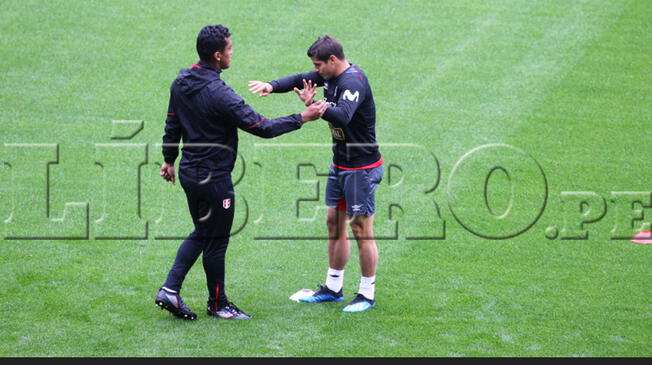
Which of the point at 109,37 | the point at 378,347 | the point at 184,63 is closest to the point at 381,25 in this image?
the point at 184,63

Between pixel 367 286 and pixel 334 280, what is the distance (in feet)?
1.04

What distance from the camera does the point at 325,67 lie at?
6.59 m

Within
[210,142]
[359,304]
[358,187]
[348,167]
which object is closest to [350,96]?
[348,167]

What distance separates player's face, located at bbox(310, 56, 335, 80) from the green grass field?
1.88 m

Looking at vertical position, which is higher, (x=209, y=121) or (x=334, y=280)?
(x=209, y=121)

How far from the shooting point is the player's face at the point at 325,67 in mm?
6559

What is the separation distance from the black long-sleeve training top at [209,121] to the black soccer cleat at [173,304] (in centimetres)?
91

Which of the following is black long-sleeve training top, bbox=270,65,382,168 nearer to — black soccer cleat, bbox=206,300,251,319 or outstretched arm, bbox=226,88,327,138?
outstretched arm, bbox=226,88,327,138

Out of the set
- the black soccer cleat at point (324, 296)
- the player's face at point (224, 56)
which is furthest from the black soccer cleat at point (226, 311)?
the player's face at point (224, 56)

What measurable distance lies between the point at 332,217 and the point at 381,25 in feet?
24.7

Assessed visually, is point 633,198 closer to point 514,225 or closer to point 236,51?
point 514,225

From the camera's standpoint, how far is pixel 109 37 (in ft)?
43.5

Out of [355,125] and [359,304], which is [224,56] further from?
[359,304]

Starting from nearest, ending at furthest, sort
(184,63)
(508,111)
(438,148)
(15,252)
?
(15,252) < (438,148) < (508,111) < (184,63)
